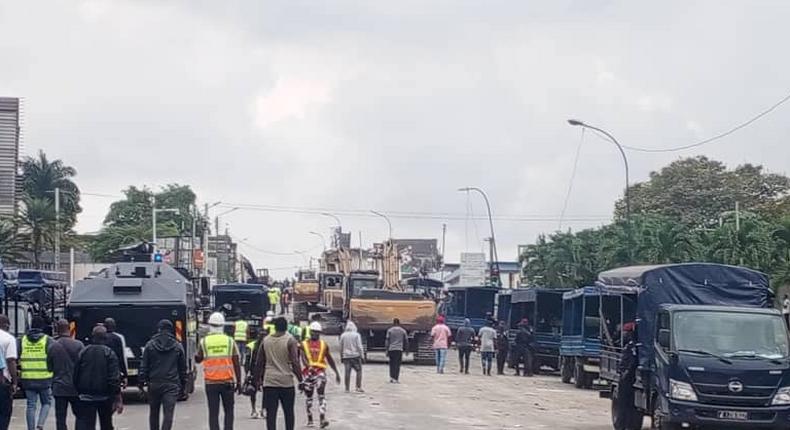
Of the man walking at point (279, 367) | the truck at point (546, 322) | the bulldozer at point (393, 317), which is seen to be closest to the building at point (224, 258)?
the bulldozer at point (393, 317)

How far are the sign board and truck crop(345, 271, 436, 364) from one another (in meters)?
41.3

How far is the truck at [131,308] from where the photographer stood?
2672 centimetres

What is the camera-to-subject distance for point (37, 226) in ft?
234

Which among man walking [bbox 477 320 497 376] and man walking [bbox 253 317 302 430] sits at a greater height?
man walking [bbox 253 317 302 430]

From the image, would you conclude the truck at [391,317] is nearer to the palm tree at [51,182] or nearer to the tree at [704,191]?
the tree at [704,191]

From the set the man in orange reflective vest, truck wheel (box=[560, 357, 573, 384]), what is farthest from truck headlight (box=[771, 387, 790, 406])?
truck wheel (box=[560, 357, 573, 384])

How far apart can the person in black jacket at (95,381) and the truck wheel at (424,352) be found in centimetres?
2789

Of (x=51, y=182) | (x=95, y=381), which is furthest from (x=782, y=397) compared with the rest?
(x=51, y=182)

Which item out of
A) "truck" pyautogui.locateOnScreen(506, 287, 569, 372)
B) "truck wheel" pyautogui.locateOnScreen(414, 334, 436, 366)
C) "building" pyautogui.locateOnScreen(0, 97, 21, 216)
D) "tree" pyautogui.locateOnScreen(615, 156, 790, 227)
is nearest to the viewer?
"building" pyautogui.locateOnScreen(0, 97, 21, 216)

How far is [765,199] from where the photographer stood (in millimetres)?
84688

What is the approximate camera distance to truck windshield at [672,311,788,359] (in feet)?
66.6

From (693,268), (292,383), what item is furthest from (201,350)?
(693,268)

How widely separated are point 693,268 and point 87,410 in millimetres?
11338

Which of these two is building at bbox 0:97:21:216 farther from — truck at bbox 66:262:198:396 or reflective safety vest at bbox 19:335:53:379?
reflective safety vest at bbox 19:335:53:379
